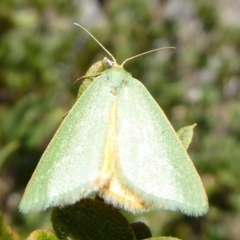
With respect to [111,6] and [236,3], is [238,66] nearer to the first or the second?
[111,6]

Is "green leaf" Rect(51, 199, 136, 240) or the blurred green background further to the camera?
the blurred green background

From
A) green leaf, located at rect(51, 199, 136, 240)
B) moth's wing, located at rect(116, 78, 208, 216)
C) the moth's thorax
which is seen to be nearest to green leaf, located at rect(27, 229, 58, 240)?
green leaf, located at rect(51, 199, 136, 240)

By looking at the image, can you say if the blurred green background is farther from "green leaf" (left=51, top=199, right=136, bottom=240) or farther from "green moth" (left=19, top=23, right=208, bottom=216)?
"green leaf" (left=51, top=199, right=136, bottom=240)

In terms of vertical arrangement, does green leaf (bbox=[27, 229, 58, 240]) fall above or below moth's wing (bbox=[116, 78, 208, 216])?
above

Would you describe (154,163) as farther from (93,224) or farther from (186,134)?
(93,224)

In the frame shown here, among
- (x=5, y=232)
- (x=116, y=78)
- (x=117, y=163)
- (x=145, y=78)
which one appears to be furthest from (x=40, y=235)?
(x=145, y=78)

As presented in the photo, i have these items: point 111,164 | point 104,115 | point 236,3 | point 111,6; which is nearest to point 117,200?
point 111,164
